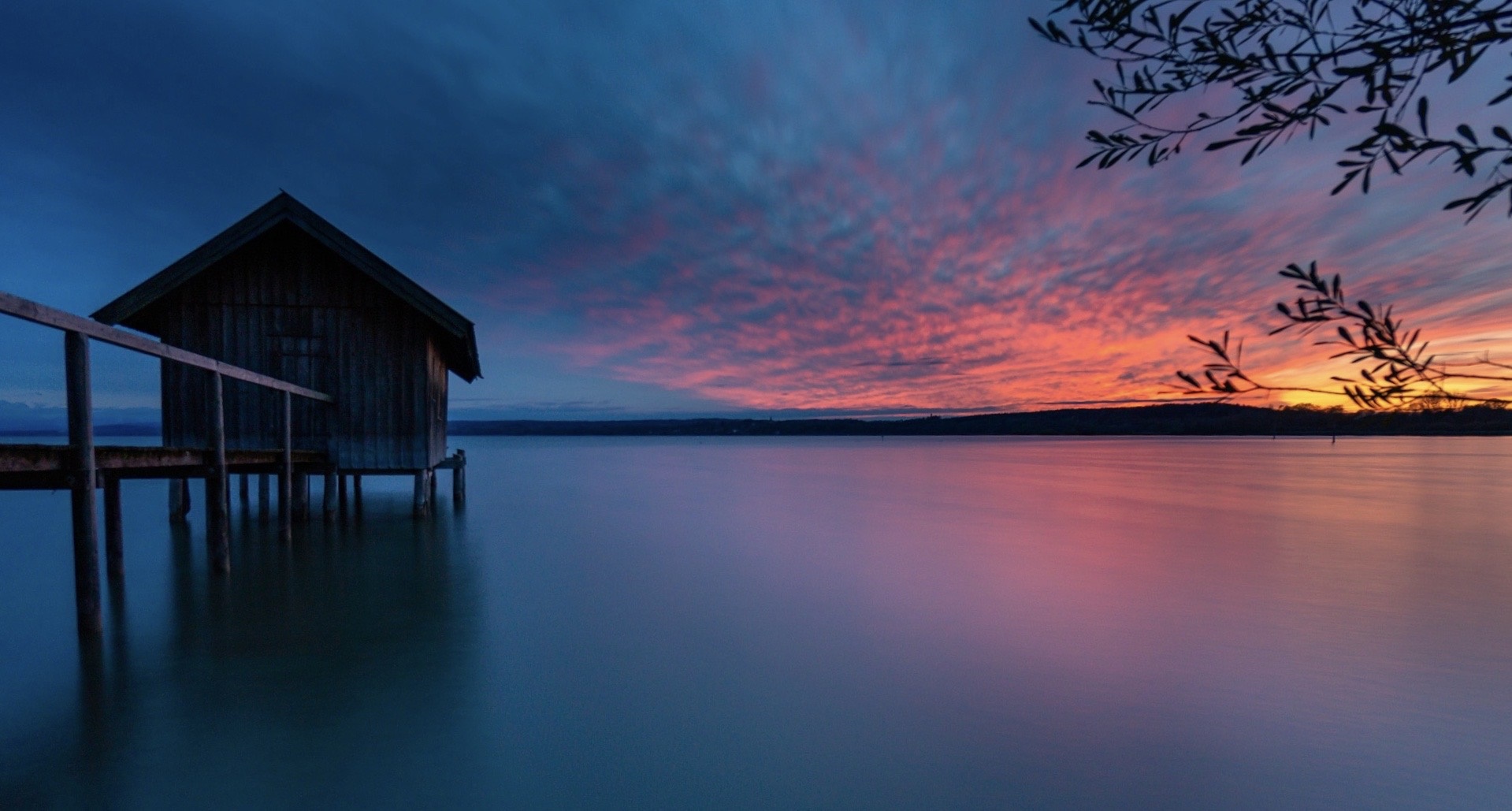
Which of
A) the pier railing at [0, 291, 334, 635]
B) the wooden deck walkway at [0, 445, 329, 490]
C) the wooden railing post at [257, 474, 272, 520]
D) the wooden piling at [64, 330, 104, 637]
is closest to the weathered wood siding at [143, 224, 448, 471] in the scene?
the wooden deck walkway at [0, 445, 329, 490]

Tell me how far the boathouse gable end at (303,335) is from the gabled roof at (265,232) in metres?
0.02

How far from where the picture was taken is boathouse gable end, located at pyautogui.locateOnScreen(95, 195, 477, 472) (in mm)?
10594

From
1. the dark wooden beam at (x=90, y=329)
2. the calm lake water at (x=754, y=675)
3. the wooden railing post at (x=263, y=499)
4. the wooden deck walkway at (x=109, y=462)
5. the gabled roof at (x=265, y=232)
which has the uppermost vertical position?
the gabled roof at (x=265, y=232)

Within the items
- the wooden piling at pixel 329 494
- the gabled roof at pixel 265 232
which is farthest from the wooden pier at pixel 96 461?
the gabled roof at pixel 265 232

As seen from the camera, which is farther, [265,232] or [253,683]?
[265,232]

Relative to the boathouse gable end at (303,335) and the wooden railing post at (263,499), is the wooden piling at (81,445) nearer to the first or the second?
the boathouse gable end at (303,335)

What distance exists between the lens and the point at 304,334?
1133 centimetres

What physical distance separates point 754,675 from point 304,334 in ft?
35.4

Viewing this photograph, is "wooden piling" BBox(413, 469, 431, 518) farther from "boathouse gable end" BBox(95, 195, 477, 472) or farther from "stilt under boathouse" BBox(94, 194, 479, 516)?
"boathouse gable end" BBox(95, 195, 477, 472)

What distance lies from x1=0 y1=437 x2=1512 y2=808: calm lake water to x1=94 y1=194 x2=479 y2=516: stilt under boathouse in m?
2.08

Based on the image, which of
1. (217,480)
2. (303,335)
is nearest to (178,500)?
(303,335)

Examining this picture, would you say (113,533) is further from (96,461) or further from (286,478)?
(96,461)

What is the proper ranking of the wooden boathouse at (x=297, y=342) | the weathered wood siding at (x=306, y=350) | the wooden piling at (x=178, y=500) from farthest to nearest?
the wooden piling at (x=178, y=500)
the weathered wood siding at (x=306, y=350)
the wooden boathouse at (x=297, y=342)

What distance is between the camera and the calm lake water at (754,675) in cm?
407
